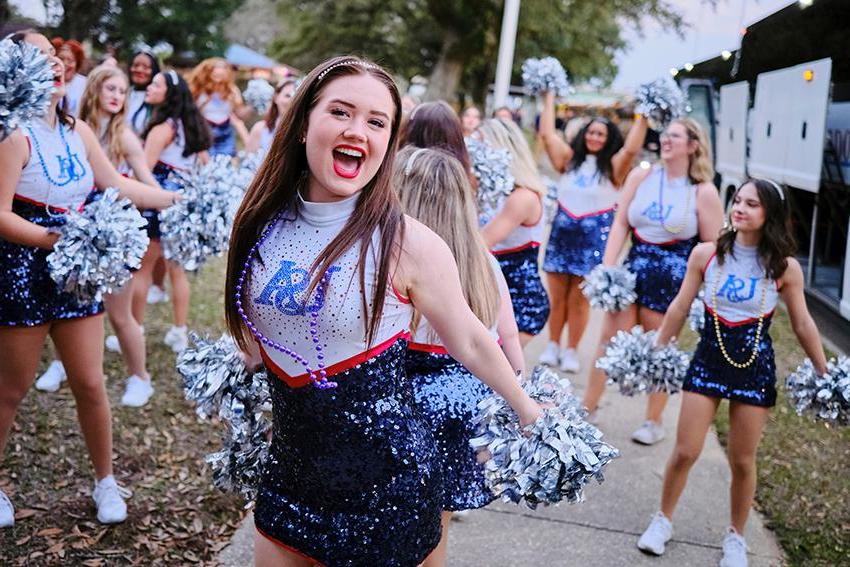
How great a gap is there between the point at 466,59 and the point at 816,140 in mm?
22232

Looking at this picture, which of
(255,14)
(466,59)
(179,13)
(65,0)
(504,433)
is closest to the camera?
(504,433)

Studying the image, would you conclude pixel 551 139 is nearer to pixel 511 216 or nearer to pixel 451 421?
pixel 511 216

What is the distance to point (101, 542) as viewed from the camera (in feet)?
12.1

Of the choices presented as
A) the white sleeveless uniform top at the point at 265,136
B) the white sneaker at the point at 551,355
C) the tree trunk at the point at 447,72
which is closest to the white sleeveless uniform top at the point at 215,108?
the white sleeveless uniform top at the point at 265,136

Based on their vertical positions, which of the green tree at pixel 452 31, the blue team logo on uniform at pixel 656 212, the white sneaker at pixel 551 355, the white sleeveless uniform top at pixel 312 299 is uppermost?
the green tree at pixel 452 31

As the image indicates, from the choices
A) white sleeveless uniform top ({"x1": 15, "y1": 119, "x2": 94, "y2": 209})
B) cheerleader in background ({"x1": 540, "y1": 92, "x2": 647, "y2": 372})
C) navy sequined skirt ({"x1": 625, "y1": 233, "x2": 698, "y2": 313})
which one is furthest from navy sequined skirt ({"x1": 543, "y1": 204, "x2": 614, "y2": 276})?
white sleeveless uniform top ({"x1": 15, "y1": 119, "x2": 94, "y2": 209})

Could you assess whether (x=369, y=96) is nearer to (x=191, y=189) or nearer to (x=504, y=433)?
(x=504, y=433)

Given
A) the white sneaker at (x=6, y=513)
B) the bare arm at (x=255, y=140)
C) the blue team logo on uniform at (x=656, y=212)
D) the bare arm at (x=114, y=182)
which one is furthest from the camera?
the bare arm at (x=255, y=140)

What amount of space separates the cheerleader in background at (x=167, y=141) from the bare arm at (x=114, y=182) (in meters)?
1.90

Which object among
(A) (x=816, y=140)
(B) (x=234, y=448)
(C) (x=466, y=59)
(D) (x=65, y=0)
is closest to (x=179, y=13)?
(D) (x=65, y=0)

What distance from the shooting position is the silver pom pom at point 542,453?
7.12ft

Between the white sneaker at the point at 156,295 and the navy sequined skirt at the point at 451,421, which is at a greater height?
the navy sequined skirt at the point at 451,421

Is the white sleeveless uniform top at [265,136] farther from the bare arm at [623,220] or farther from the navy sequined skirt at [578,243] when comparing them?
the bare arm at [623,220]

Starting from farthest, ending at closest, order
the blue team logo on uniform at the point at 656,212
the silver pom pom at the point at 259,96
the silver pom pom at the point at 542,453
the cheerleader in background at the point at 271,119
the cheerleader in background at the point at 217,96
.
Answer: the silver pom pom at the point at 259,96 → the cheerleader in background at the point at 217,96 → the cheerleader in background at the point at 271,119 → the blue team logo on uniform at the point at 656,212 → the silver pom pom at the point at 542,453
